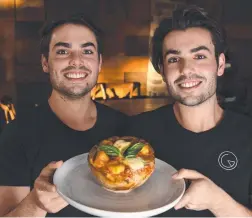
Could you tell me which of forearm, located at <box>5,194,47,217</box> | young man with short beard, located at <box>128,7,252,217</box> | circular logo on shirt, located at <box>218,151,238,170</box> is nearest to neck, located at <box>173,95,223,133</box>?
young man with short beard, located at <box>128,7,252,217</box>

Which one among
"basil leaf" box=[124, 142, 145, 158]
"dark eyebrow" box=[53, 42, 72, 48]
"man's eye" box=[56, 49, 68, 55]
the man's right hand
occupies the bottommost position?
the man's right hand

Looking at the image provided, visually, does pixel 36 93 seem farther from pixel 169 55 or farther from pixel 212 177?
pixel 212 177

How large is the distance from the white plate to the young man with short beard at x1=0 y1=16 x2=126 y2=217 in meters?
0.27

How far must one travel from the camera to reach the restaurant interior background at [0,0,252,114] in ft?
5.68

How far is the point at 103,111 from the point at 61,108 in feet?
0.65

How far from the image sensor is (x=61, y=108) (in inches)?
61.6

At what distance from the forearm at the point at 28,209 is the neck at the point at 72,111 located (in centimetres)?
40

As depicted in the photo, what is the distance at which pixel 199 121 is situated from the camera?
1.49m

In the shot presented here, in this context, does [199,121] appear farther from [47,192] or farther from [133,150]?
[47,192]

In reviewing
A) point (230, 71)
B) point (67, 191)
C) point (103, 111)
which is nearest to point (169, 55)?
point (103, 111)

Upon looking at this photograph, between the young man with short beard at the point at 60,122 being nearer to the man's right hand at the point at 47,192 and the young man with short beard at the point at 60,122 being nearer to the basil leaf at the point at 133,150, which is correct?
the man's right hand at the point at 47,192

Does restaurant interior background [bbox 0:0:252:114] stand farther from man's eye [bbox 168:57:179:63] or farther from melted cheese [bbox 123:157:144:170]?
melted cheese [bbox 123:157:144:170]

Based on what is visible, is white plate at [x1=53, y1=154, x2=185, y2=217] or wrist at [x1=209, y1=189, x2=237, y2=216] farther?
wrist at [x1=209, y1=189, x2=237, y2=216]

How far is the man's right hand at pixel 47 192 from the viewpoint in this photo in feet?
3.67
